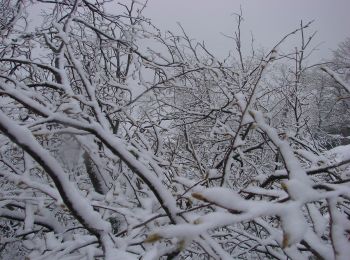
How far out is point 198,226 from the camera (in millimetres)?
613

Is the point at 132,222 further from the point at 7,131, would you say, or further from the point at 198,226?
the point at 198,226

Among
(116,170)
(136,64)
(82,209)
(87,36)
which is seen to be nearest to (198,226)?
(82,209)

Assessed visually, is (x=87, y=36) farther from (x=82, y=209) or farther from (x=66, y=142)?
(x=82, y=209)

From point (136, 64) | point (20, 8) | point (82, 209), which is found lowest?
point (82, 209)

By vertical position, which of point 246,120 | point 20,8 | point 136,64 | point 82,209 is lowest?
point 82,209

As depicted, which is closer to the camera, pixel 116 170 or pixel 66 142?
pixel 66 142

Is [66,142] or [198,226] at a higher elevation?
[66,142]

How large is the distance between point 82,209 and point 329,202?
0.71m

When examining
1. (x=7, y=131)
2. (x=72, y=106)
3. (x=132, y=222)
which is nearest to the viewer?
(x=7, y=131)

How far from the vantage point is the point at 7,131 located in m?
1.01

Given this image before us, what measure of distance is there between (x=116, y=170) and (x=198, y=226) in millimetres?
1867

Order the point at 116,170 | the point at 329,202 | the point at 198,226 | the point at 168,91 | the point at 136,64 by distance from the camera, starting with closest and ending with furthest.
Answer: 1. the point at 198,226
2. the point at 329,202
3. the point at 116,170
4. the point at 136,64
5. the point at 168,91

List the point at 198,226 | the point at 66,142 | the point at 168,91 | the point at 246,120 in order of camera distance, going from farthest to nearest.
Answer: the point at 168,91
the point at 66,142
the point at 246,120
the point at 198,226

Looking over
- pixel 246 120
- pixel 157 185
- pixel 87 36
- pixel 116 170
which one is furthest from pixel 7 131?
pixel 87 36
